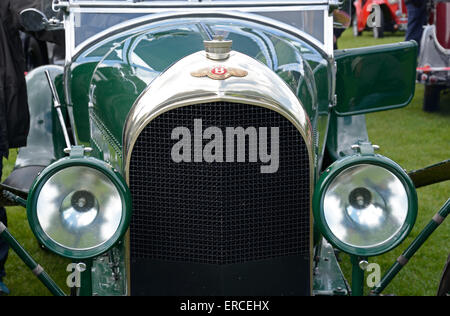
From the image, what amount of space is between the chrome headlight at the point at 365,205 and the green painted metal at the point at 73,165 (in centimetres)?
62

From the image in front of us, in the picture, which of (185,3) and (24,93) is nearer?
(185,3)

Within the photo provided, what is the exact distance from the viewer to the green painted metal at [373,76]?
361cm

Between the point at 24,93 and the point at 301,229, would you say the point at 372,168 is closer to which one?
the point at 301,229

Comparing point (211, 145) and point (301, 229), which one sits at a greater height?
point (211, 145)

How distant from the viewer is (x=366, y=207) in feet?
7.46

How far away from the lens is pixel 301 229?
251cm

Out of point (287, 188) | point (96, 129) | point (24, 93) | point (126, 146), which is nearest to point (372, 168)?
point (287, 188)

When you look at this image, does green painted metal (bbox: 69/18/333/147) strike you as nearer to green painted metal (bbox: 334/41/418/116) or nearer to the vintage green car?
the vintage green car

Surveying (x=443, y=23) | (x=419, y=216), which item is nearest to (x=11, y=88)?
(x=419, y=216)

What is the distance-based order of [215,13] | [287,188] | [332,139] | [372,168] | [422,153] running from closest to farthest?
[372,168], [287,188], [215,13], [332,139], [422,153]

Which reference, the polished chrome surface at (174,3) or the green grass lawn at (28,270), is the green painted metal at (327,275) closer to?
the polished chrome surface at (174,3)

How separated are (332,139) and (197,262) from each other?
180 cm

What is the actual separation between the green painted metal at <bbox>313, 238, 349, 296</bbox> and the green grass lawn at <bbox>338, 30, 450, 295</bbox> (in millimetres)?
938
